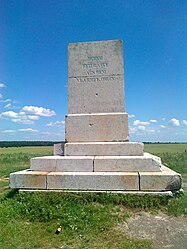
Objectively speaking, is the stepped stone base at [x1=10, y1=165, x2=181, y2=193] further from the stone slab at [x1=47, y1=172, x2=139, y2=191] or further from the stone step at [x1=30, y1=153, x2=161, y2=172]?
the stone step at [x1=30, y1=153, x2=161, y2=172]

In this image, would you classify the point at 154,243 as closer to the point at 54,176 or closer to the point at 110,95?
the point at 54,176

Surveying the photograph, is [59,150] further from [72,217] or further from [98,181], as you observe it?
[72,217]

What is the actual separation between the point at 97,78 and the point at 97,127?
1.47 meters

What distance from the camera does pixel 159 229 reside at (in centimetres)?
456

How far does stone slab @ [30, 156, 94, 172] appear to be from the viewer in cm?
627

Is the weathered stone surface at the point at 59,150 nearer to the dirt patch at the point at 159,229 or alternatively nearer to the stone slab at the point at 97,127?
the stone slab at the point at 97,127

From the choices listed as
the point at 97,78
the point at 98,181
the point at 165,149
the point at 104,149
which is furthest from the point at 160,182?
the point at 165,149

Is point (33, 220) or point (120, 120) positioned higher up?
point (120, 120)

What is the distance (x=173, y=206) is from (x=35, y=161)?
11.7 feet

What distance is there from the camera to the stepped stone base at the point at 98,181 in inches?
221

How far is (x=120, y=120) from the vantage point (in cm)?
708

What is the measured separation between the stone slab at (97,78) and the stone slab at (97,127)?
24 cm

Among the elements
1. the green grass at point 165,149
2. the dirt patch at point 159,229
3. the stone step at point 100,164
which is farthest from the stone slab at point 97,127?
the green grass at point 165,149

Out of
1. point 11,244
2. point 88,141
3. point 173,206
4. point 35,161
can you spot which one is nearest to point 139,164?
point 173,206
